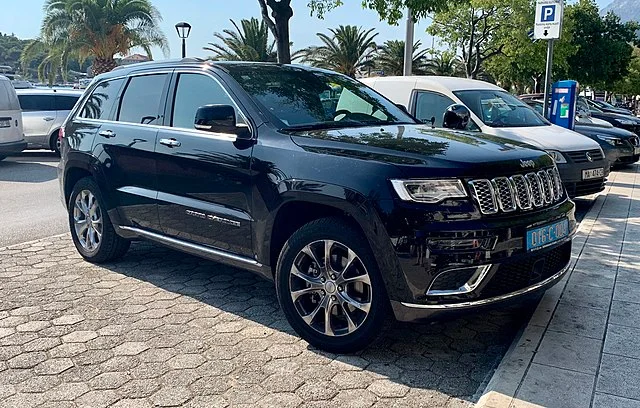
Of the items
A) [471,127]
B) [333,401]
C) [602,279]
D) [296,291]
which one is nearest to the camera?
[333,401]

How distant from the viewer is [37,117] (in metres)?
14.6

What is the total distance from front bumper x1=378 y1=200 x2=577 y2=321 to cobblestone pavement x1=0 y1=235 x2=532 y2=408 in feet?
0.70

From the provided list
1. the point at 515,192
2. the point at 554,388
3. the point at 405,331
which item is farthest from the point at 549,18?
the point at 554,388

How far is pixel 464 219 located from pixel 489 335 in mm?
1182

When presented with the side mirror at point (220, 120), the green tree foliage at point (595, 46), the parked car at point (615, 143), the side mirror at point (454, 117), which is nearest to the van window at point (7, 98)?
the side mirror at point (220, 120)

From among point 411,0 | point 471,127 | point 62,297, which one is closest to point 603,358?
point 62,297

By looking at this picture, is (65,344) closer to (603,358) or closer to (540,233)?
(540,233)

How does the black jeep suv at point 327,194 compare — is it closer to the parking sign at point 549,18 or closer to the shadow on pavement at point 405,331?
the shadow on pavement at point 405,331

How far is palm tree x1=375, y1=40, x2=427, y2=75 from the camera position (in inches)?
1246

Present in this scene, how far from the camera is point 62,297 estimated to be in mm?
4652

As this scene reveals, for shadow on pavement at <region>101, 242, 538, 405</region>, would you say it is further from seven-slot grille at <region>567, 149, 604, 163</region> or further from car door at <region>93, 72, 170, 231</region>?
seven-slot grille at <region>567, 149, 604, 163</region>

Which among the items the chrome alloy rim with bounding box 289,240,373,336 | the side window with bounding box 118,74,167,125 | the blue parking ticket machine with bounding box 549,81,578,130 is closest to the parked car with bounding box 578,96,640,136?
the blue parking ticket machine with bounding box 549,81,578,130

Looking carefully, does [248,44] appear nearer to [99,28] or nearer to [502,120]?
[99,28]

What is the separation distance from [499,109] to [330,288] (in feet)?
19.4
